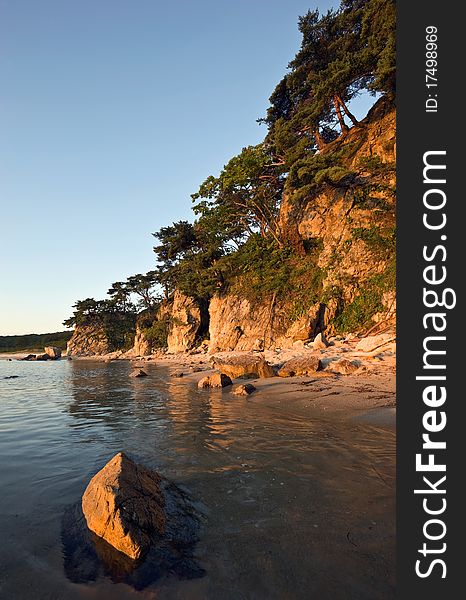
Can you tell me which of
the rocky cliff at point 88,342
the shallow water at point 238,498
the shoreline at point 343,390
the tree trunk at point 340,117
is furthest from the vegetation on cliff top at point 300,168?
the rocky cliff at point 88,342

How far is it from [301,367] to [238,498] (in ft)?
31.2

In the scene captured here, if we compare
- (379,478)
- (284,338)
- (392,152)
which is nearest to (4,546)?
(379,478)

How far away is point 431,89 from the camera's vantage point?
267 cm

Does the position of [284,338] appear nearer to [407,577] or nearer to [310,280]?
[310,280]

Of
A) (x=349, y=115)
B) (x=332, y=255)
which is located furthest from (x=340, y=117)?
(x=332, y=255)

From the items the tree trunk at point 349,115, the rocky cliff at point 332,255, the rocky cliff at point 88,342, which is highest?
the tree trunk at point 349,115

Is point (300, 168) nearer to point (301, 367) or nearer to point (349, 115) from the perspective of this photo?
point (349, 115)

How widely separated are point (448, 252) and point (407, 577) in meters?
2.27

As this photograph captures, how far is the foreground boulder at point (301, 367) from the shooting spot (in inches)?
482

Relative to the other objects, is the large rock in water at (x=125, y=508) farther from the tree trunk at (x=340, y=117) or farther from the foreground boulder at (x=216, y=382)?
the tree trunk at (x=340, y=117)

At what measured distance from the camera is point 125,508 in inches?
105

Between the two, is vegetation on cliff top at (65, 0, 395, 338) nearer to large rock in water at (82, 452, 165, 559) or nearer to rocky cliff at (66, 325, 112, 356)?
large rock in water at (82, 452, 165, 559)

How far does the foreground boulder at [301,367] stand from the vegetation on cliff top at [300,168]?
778 centimetres

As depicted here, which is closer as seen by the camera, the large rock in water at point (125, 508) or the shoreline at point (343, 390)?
the large rock in water at point (125, 508)
